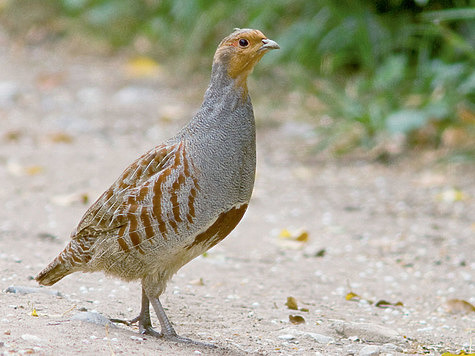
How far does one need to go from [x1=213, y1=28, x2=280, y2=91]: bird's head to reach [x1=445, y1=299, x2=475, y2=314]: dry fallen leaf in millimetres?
1748

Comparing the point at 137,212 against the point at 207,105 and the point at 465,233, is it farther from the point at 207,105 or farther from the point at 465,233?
the point at 465,233

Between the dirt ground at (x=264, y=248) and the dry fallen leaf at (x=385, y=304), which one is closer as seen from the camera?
the dirt ground at (x=264, y=248)

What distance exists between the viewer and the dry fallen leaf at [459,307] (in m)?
4.08

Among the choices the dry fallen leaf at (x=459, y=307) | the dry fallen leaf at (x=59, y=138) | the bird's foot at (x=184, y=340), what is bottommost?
the dry fallen leaf at (x=459, y=307)

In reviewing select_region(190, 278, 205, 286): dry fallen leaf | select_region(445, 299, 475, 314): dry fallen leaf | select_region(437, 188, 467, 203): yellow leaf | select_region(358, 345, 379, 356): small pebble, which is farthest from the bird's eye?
select_region(437, 188, 467, 203): yellow leaf

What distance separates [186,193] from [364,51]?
468 cm

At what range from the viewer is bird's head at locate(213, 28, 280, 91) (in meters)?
3.20

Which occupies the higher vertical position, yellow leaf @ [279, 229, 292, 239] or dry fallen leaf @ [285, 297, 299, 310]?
yellow leaf @ [279, 229, 292, 239]

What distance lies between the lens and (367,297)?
430 cm

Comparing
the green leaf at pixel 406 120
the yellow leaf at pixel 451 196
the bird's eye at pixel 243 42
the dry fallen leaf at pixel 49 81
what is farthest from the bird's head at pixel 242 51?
the dry fallen leaf at pixel 49 81

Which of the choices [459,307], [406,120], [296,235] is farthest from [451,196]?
[459,307]

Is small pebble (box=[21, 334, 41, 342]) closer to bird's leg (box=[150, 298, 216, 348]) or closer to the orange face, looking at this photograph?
bird's leg (box=[150, 298, 216, 348])

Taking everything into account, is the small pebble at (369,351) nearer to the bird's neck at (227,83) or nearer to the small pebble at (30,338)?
the bird's neck at (227,83)

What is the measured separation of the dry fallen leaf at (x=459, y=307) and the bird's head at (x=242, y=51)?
1748 millimetres
